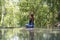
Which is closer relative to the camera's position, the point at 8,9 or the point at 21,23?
the point at 21,23

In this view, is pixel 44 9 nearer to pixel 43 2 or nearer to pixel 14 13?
pixel 43 2

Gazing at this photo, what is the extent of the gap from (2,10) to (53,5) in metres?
9.16

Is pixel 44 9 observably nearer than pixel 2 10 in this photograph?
Yes

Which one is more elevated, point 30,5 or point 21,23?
point 30,5

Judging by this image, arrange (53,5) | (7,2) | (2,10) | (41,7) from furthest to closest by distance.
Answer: (7,2) < (2,10) < (41,7) < (53,5)

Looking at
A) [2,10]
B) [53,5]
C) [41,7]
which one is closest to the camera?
[53,5]

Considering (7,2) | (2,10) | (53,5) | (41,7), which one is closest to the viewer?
(53,5)

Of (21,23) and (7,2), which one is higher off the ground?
(7,2)

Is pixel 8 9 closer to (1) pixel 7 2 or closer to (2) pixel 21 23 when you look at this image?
(1) pixel 7 2

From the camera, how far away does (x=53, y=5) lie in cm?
1862

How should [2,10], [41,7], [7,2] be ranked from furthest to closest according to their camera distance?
[7,2] → [2,10] → [41,7]

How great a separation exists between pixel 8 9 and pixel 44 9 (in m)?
8.44

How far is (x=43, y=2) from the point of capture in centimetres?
1917

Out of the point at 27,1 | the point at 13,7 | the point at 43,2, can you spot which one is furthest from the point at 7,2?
the point at 43,2
